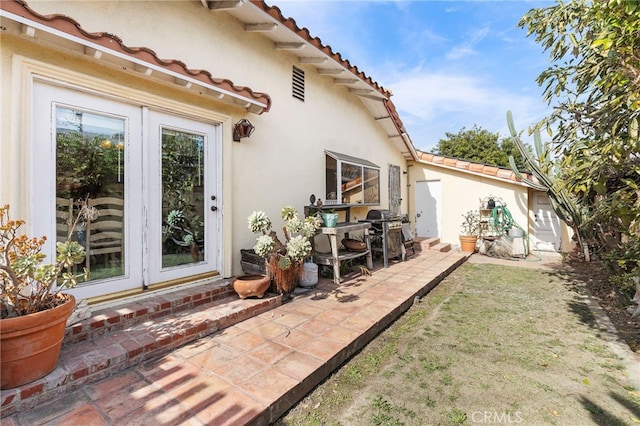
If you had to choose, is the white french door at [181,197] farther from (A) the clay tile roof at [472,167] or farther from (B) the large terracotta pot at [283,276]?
(A) the clay tile roof at [472,167]

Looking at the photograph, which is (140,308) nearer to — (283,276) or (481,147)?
(283,276)

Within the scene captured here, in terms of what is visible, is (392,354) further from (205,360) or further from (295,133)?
(295,133)

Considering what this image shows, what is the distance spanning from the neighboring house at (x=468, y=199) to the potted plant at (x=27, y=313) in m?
10.6

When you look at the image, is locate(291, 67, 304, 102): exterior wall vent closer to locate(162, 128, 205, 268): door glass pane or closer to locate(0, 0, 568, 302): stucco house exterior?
locate(0, 0, 568, 302): stucco house exterior

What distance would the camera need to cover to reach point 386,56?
29.7 feet

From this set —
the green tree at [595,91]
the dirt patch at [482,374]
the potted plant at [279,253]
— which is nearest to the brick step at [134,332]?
the potted plant at [279,253]

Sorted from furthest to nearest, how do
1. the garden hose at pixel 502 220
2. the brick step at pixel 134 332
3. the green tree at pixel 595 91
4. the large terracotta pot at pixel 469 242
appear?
1. the garden hose at pixel 502 220
2. the large terracotta pot at pixel 469 242
3. the green tree at pixel 595 91
4. the brick step at pixel 134 332

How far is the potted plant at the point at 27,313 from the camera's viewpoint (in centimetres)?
207

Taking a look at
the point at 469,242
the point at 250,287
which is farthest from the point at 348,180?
the point at 469,242

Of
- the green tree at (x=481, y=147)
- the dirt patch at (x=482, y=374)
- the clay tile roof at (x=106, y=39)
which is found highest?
the green tree at (x=481, y=147)

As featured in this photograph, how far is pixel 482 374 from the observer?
2814mm

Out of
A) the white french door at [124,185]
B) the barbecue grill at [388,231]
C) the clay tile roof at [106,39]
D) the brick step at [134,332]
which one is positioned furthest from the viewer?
the barbecue grill at [388,231]

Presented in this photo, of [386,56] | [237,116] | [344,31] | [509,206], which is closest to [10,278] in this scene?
[237,116]

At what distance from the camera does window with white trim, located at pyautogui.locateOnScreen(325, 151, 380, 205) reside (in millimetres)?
6734
